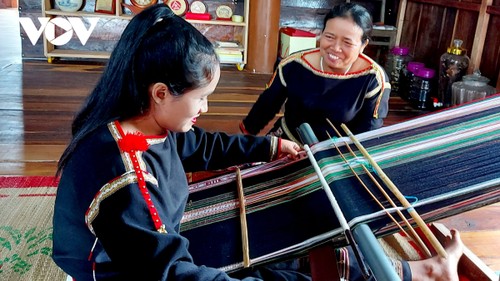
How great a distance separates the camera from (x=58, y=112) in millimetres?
3205

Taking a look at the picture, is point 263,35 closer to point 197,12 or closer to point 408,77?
point 197,12

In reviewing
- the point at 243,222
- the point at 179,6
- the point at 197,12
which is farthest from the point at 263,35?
the point at 243,222

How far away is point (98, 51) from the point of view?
496cm

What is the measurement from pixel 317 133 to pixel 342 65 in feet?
0.83

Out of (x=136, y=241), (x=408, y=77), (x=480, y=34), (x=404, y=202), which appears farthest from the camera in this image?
(x=408, y=77)

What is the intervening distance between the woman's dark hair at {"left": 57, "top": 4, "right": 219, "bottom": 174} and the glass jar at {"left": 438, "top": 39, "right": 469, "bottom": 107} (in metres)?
2.91

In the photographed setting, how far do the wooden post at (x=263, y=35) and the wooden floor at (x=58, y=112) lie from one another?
0.16 metres

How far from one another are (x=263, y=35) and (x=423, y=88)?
1594 mm

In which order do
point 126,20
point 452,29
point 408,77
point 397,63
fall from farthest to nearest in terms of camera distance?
1. point 126,20
2. point 397,63
3. point 408,77
4. point 452,29

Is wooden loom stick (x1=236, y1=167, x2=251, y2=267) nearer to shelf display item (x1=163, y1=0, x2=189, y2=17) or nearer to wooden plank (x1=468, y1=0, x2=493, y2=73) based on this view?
wooden plank (x1=468, y1=0, x2=493, y2=73)

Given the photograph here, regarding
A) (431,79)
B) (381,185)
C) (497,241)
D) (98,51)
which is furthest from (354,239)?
(98,51)

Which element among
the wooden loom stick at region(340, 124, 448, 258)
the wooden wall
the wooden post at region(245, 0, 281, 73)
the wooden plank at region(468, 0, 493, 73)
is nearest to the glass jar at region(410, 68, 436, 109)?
the wooden wall

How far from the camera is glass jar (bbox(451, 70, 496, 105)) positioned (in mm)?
3092

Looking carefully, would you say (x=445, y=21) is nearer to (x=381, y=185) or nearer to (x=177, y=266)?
(x=381, y=185)
